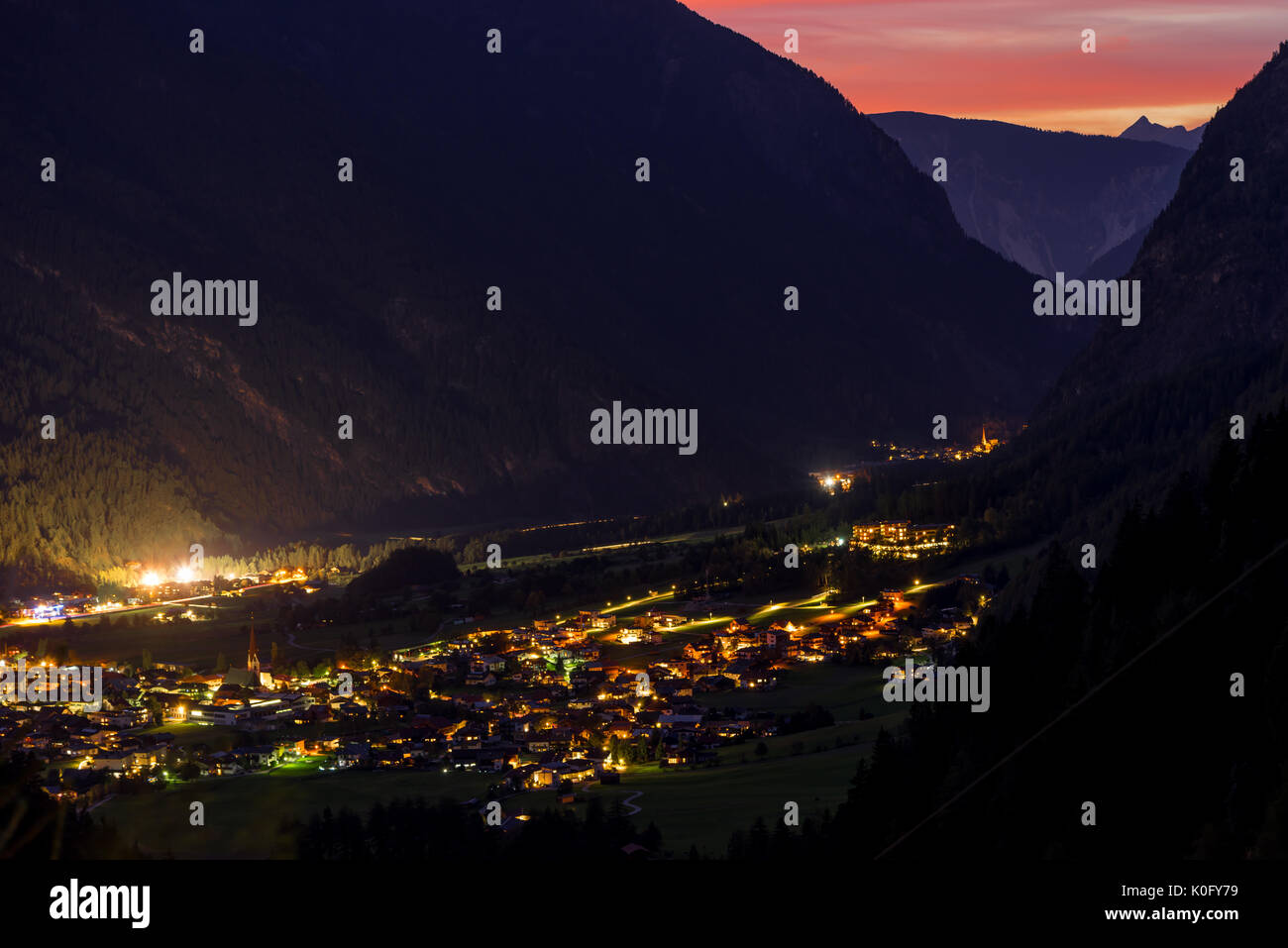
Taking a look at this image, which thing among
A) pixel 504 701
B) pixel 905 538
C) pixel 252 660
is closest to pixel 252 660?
pixel 252 660

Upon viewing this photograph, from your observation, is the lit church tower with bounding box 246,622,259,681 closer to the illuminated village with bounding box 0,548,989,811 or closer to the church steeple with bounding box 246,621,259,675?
the church steeple with bounding box 246,621,259,675

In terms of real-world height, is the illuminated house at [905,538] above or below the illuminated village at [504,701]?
above

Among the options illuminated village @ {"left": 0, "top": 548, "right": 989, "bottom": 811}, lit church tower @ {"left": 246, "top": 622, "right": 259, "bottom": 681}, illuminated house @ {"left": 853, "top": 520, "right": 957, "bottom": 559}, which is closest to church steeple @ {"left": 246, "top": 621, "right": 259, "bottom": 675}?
lit church tower @ {"left": 246, "top": 622, "right": 259, "bottom": 681}

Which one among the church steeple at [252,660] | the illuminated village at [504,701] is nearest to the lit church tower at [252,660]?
the church steeple at [252,660]

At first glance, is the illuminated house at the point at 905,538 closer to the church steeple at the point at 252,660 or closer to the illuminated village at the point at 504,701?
the illuminated village at the point at 504,701

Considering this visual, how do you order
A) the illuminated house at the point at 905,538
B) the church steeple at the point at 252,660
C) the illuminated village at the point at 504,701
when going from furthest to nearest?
the illuminated house at the point at 905,538 < the church steeple at the point at 252,660 < the illuminated village at the point at 504,701

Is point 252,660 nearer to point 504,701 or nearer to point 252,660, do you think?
point 252,660

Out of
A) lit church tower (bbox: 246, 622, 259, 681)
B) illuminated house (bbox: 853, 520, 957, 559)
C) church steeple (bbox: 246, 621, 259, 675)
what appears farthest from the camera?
illuminated house (bbox: 853, 520, 957, 559)

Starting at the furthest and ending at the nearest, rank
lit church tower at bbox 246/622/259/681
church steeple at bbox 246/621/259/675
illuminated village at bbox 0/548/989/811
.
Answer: church steeple at bbox 246/621/259/675 < lit church tower at bbox 246/622/259/681 < illuminated village at bbox 0/548/989/811

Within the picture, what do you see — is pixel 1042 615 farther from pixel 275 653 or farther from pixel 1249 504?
pixel 275 653

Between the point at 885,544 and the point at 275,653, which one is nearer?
the point at 275,653
